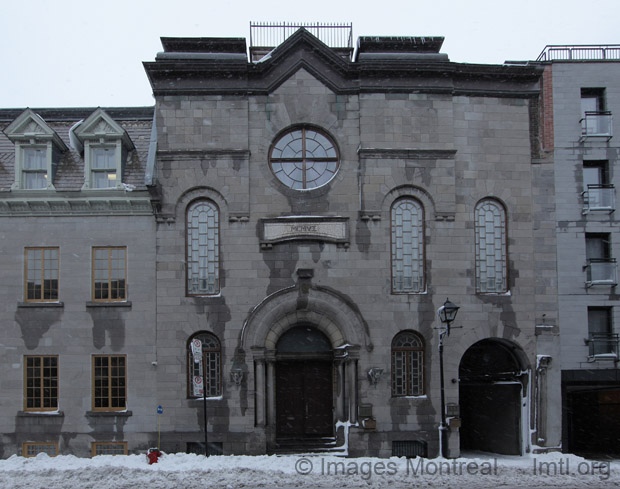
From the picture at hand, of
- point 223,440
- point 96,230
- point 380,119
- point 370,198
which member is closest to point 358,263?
point 370,198

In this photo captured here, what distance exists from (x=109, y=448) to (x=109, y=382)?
2.10 metres

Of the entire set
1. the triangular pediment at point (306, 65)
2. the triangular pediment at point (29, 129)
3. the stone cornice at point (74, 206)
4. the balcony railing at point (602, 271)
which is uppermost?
the triangular pediment at point (306, 65)

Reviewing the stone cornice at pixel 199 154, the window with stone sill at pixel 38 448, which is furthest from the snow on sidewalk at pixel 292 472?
the stone cornice at pixel 199 154

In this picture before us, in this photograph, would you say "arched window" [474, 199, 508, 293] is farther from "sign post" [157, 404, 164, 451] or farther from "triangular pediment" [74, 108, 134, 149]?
"triangular pediment" [74, 108, 134, 149]

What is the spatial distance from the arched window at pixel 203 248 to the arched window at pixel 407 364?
250 inches

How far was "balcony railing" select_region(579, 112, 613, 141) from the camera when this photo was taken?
2316 centimetres

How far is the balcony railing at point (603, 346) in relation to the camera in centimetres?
2220

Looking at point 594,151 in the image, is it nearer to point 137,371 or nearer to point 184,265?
point 184,265

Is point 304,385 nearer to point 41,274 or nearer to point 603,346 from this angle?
point 41,274

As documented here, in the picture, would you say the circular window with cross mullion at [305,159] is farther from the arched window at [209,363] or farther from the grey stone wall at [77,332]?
the arched window at [209,363]

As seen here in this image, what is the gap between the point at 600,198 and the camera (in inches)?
905

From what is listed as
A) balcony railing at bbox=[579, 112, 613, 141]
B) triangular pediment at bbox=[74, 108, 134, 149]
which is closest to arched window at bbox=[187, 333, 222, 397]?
triangular pediment at bbox=[74, 108, 134, 149]

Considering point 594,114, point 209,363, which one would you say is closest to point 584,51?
point 594,114

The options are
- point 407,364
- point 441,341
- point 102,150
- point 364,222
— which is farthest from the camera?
point 102,150
